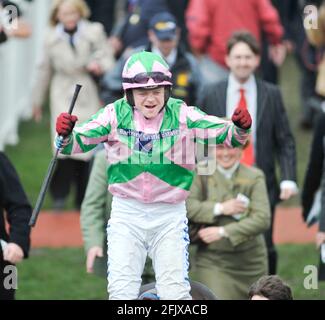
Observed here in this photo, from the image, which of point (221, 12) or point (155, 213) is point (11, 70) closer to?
point (221, 12)

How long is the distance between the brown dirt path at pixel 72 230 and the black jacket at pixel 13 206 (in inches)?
147

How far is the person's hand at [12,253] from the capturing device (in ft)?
26.7

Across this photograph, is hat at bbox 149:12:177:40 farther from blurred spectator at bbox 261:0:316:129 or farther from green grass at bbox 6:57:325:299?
blurred spectator at bbox 261:0:316:129

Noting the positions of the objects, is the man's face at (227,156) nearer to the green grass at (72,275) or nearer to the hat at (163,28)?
the green grass at (72,275)

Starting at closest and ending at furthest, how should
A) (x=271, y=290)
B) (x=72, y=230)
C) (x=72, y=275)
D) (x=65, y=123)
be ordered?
(x=271, y=290)
(x=65, y=123)
(x=72, y=275)
(x=72, y=230)

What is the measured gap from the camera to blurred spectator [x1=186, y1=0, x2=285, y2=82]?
509 inches

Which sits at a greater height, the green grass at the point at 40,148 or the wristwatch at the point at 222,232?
the green grass at the point at 40,148

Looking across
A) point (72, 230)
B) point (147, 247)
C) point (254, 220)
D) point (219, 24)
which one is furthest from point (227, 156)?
point (219, 24)

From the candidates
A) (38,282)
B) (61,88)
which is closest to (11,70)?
(61,88)

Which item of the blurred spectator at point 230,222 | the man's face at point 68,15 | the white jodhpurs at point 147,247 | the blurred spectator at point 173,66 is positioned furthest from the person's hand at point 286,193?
the man's face at point 68,15

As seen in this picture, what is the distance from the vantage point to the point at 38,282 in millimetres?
10898

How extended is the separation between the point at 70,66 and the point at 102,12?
170 inches

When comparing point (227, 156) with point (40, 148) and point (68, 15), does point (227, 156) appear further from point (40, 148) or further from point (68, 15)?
point (40, 148)

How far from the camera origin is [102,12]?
671 inches
